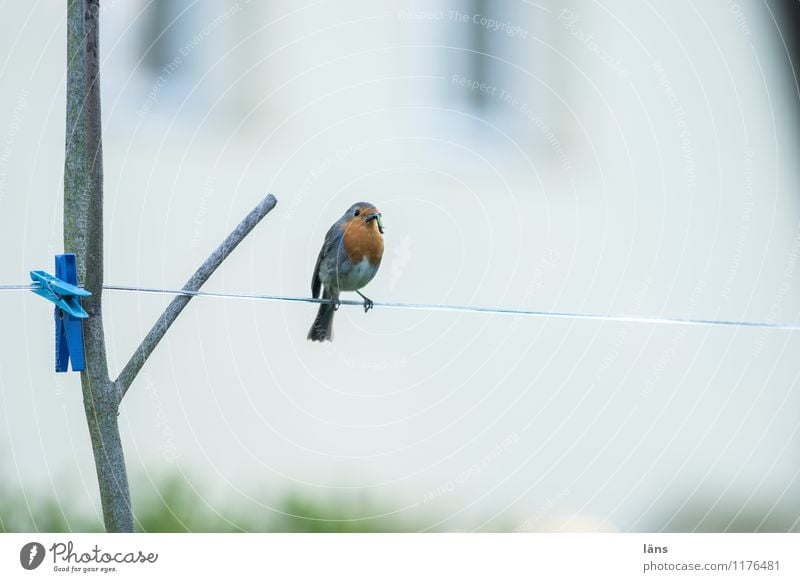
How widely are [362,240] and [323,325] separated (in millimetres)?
333

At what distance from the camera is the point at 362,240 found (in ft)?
11.9

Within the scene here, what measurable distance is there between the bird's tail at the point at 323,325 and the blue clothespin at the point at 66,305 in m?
1.20

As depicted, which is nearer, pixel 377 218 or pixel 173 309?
pixel 173 309

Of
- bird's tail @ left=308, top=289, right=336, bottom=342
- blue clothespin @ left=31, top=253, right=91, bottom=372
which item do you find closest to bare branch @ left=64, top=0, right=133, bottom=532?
blue clothespin @ left=31, top=253, right=91, bottom=372

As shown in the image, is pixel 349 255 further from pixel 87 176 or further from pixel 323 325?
pixel 87 176

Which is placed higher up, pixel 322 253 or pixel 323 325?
pixel 322 253

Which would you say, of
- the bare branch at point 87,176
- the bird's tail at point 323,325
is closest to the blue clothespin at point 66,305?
the bare branch at point 87,176

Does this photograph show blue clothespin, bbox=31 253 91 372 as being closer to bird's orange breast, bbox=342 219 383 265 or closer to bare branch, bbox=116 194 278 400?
bare branch, bbox=116 194 278 400

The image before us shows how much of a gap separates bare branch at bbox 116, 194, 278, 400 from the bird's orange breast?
1.00 meters

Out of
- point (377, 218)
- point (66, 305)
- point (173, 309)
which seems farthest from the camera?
point (377, 218)

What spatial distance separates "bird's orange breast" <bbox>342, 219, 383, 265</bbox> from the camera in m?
3.64

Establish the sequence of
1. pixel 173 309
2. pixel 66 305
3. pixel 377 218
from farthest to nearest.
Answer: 1. pixel 377 218
2. pixel 173 309
3. pixel 66 305

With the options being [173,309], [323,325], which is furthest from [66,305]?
[323,325]
